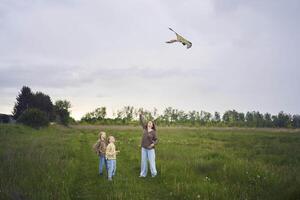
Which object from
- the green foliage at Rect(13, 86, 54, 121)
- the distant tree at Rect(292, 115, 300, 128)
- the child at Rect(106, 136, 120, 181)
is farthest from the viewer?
the distant tree at Rect(292, 115, 300, 128)

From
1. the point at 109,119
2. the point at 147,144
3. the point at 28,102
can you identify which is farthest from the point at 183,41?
the point at 109,119

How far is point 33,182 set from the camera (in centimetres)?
1277

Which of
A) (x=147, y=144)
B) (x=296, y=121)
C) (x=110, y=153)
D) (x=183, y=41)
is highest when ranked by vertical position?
(x=296, y=121)

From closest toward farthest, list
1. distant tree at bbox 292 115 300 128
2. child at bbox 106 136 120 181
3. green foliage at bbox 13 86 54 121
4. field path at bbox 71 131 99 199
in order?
field path at bbox 71 131 99 199
child at bbox 106 136 120 181
green foliage at bbox 13 86 54 121
distant tree at bbox 292 115 300 128

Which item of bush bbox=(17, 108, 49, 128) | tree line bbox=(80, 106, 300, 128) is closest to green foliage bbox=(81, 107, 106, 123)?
tree line bbox=(80, 106, 300, 128)

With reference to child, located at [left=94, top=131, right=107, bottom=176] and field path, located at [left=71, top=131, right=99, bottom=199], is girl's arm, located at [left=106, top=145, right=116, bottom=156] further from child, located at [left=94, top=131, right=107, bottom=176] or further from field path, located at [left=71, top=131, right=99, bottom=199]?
field path, located at [left=71, top=131, right=99, bottom=199]

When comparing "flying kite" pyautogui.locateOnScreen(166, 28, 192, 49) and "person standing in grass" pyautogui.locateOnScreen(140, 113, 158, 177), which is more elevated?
"flying kite" pyautogui.locateOnScreen(166, 28, 192, 49)

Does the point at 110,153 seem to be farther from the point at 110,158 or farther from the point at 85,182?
the point at 85,182

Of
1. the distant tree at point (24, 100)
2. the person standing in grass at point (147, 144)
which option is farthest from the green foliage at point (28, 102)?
the person standing in grass at point (147, 144)

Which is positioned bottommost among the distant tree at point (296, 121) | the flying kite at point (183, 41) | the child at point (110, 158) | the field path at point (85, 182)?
the field path at point (85, 182)

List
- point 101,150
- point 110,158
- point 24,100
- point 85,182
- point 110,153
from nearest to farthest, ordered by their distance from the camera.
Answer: point 85,182, point 110,158, point 110,153, point 101,150, point 24,100

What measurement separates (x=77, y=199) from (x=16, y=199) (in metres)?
2.01

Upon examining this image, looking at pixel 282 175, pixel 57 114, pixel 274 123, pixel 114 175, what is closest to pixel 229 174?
pixel 282 175

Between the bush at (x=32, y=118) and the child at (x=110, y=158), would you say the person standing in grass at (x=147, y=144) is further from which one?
the bush at (x=32, y=118)
